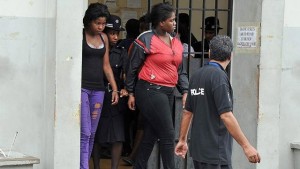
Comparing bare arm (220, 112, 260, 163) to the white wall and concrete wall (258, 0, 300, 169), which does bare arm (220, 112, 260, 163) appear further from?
concrete wall (258, 0, 300, 169)

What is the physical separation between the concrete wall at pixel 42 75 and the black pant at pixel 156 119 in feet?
2.64

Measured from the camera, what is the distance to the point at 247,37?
352 inches

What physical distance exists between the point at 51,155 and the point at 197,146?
5.89 feet

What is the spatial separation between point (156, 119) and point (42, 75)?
1.29 m

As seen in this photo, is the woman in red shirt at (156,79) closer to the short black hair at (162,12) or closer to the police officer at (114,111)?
the short black hair at (162,12)

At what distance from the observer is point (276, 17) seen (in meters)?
8.72

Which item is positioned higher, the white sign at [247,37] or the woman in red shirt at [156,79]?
the white sign at [247,37]

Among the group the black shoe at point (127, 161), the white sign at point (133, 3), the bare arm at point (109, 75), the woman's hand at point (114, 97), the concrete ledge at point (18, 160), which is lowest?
the black shoe at point (127, 161)

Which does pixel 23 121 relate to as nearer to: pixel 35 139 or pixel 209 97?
pixel 35 139

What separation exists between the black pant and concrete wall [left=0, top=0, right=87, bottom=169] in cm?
80

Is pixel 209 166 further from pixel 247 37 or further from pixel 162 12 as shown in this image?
pixel 247 37

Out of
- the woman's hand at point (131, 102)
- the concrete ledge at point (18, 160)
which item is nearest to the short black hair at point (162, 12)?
the woman's hand at point (131, 102)

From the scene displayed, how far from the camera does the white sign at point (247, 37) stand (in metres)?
8.87

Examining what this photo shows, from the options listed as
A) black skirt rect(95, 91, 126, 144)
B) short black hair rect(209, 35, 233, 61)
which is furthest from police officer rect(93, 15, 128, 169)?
short black hair rect(209, 35, 233, 61)
